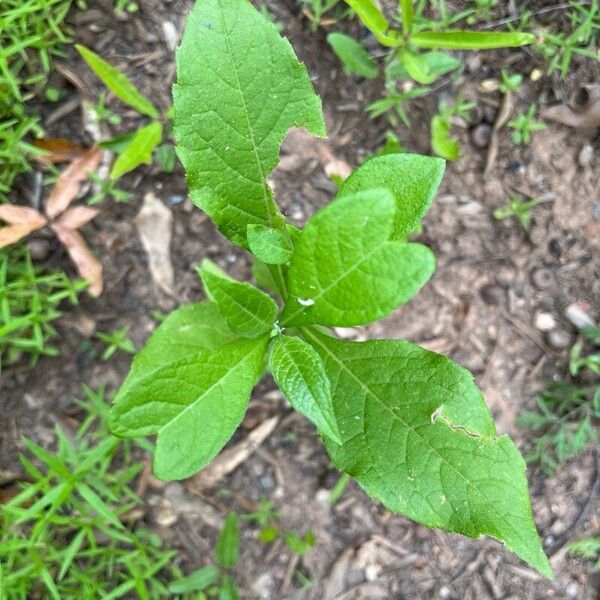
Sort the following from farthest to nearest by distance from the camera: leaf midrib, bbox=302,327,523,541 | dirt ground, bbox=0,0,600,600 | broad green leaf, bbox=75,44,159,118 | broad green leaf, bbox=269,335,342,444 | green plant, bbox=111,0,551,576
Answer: dirt ground, bbox=0,0,600,600 < broad green leaf, bbox=75,44,159,118 < leaf midrib, bbox=302,327,523,541 < green plant, bbox=111,0,551,576 < broad green leaf, bbox=269,335,342,444

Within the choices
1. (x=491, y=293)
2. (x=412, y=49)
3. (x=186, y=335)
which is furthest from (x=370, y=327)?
(x=412, y=49)

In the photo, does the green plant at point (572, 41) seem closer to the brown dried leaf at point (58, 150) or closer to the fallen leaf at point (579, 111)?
the fallen leaf at point (579, 111)

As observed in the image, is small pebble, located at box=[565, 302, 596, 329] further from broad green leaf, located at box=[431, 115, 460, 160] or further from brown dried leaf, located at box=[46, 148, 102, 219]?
brown dried leaf, located at box=[46, 148, 102, 219]

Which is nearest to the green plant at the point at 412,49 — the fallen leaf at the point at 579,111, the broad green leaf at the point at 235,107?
the fallen leaf at the point at 579,111

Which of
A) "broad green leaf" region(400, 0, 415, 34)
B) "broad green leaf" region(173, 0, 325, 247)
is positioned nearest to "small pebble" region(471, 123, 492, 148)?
"broad green leaf" region(400, 0, 415, 34)

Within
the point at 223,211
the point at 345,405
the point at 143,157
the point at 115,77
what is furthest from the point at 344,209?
the point at 115,77

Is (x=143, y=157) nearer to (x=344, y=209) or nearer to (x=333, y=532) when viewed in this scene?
(x=344, y=209)
